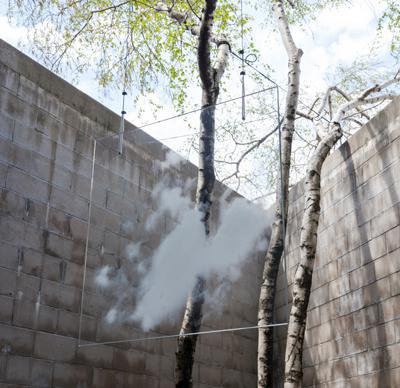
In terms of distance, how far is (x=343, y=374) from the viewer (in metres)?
6.32

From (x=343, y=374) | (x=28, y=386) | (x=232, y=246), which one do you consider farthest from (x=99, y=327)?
(x=343, y=374)

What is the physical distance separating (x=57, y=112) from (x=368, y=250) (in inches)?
137

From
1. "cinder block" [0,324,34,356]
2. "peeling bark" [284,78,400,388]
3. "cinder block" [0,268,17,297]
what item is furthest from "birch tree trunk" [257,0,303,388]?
"cinder block" [0,268,17,297]

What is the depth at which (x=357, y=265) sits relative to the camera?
626 cm

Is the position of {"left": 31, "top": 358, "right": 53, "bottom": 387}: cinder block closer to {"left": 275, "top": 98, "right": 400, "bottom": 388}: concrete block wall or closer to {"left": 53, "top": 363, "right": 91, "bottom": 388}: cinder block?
{"left": 53, "top": 363, "right": 91, "bottom": 388}: cinder block

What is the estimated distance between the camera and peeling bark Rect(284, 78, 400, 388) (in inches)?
223

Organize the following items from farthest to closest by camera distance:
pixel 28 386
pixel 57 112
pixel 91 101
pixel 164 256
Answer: pixel 91 101 → pixel 57 112 → pixel 164 256 → pixel 28 386

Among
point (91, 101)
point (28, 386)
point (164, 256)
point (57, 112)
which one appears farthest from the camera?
point (91, 101)

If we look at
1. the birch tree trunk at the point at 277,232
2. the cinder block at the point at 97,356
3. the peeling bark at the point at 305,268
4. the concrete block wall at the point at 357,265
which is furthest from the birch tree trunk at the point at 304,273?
the cinder block at the point at 97,356

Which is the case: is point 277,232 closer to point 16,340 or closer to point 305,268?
point 305,268

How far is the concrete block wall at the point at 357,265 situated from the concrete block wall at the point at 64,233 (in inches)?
53.5

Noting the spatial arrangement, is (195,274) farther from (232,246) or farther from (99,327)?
(99,327)

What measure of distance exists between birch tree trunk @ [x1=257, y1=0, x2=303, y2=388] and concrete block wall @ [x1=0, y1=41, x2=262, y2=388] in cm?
17

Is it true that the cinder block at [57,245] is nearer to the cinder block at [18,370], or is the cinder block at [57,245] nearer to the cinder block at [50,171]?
the cinder block at [50,171]
